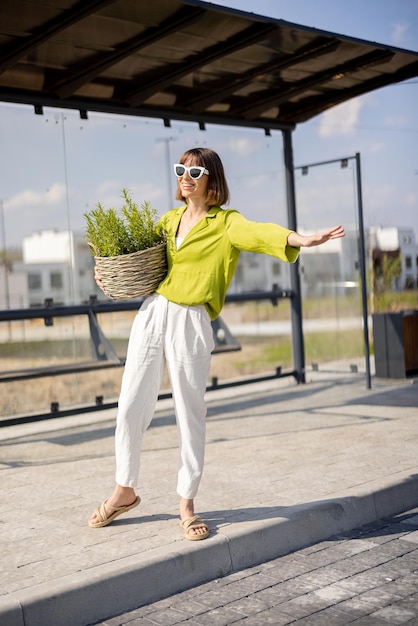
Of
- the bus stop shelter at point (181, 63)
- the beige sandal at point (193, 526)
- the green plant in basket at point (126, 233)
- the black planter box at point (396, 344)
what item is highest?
the bus stop shelter at point (181, 63)

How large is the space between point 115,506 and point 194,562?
614 mm

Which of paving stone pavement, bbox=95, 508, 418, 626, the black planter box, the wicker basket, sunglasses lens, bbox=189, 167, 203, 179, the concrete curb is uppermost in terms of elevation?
sunglasses lens, bbox=189, 167, 203, 179

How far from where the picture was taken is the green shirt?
4266 mm

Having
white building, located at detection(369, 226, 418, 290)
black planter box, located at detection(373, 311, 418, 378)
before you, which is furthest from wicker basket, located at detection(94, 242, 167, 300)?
white building, located at detection(369, 226, 418, 290)

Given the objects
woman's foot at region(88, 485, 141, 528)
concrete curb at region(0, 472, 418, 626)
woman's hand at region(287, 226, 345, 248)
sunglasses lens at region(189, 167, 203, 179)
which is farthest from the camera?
woman's foot at region(88, 485, 141, 528)

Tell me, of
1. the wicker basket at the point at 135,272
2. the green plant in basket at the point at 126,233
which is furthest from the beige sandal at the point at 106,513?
the green plant in basket at the point at 126,233

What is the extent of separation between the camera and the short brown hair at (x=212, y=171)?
4.41 metres

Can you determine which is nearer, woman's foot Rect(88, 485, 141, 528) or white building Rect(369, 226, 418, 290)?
woman's foot Rect(88, 485, 141, 528)

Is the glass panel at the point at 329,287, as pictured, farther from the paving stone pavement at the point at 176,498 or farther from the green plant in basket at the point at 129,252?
the green plant in basket at the point at 129,252

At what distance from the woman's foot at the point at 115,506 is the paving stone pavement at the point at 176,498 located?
55 millimetres

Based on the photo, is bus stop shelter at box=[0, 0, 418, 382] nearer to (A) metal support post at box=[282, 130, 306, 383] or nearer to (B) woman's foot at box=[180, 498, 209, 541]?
(A) metal support post at box=[282, 130, 306, 383]

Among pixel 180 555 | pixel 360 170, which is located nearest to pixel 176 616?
pixel 180 555

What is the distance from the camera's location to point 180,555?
4.01 metres

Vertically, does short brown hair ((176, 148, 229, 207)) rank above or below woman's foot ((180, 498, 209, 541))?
above
